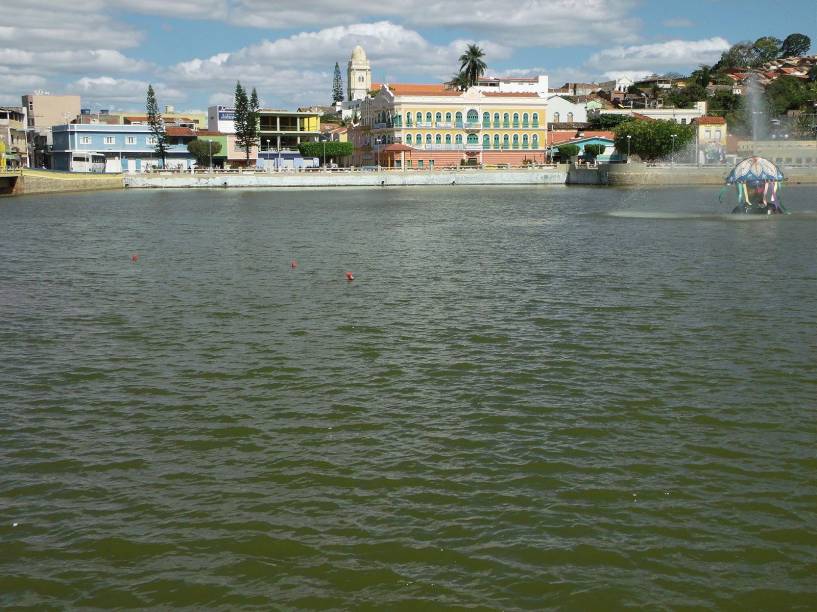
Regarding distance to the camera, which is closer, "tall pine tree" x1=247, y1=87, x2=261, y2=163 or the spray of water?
"tall pine tree" x1=247, y1=87, x2=261, y2=163

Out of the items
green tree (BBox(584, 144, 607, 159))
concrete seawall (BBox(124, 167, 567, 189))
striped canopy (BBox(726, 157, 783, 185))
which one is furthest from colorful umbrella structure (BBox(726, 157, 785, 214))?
green tree (BBox(584, 144, 607, 159))

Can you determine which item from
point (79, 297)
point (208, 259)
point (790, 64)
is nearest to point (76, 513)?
point (79, 297)

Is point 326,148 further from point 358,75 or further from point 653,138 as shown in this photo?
point 358,75

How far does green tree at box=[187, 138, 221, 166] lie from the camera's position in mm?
102975

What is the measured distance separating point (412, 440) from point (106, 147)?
9865 cm

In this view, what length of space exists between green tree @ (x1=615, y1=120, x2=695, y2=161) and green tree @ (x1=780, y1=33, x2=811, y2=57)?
107180 mm

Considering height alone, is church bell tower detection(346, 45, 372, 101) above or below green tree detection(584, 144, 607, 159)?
above

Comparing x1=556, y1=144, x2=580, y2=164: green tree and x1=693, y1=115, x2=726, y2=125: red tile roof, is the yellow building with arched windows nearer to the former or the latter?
x1=556, y1=144, x2=580, y2=164: green tree

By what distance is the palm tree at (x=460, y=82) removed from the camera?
113m

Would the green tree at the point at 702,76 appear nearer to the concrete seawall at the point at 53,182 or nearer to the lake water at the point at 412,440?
the concrete seawall at the point at 53,182

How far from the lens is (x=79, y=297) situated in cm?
2180

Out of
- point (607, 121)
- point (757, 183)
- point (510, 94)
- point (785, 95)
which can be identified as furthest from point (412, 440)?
point (785, 95)

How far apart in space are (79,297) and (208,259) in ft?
25.0

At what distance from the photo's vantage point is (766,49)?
18588 centimetres
